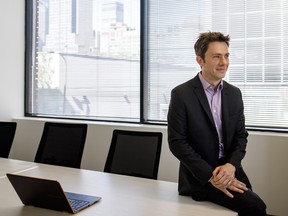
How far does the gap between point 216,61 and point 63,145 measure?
164 centimetres

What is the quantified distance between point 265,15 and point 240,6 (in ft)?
0.90

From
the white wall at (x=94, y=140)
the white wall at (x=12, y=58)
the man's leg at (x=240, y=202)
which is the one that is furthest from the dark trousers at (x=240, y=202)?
the white wall at (x=12, y=58)

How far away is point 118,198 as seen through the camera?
1943mm

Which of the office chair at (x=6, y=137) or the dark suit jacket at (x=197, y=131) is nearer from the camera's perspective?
the dark suit jacket at (x=197, y=131)

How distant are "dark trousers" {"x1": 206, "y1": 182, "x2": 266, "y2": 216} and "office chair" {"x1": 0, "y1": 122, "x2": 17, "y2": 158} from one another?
88.6 inches

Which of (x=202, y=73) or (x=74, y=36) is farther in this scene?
(x=74, y=36)

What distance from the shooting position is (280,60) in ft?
11.1

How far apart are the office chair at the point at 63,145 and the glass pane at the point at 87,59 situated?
1193 mm

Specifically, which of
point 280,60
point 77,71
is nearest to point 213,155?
point 280,60

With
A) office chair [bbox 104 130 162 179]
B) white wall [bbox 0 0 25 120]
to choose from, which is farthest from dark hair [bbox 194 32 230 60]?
white wall [bbox 0 0 25 120]

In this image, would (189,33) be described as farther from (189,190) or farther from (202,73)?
(189,190)

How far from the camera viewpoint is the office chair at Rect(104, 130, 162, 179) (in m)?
2.61

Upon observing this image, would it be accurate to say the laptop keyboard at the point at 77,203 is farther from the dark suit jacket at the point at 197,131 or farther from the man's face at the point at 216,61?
the man's face at the point at 216,61

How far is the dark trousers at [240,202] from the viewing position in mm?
1865
